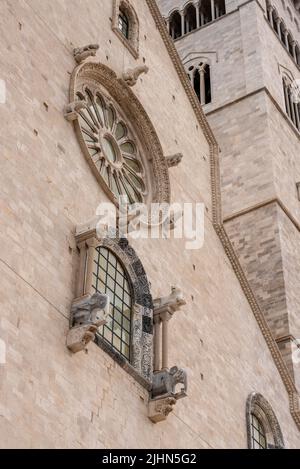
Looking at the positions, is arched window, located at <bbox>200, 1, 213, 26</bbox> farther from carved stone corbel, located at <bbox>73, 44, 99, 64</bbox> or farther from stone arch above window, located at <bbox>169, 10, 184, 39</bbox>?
carved stone corbel, located at <bbox>73, 44, 99, 64</bbox>

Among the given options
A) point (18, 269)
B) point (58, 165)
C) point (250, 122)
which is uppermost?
point (250, 122)

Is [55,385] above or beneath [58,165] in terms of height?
beneath

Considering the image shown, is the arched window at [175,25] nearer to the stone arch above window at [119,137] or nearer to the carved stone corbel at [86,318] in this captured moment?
the stone arch above window at [119,137]

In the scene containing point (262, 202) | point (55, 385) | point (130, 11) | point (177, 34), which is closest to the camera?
point (55, 385)

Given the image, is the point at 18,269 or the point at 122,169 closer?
the point at 18,269

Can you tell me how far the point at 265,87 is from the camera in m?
30.7

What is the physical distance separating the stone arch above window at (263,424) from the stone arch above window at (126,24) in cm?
795

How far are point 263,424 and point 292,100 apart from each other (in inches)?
650

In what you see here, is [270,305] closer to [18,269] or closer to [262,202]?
[262,202]

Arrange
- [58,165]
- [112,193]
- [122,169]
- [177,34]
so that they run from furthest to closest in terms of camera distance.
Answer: [177,34] → [122,169] → [112,193] → [58,165]

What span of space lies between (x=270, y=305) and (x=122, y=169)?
740 centimetres

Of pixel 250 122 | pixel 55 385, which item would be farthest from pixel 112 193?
pixel 250 122

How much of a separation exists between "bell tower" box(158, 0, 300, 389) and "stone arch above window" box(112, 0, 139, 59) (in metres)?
7.46

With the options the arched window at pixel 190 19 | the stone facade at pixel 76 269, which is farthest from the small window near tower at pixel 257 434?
the arched window at pixel 190 19
